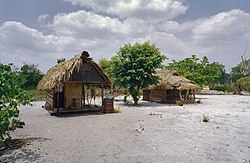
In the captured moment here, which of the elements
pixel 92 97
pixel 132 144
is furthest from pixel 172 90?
pixel 132 144

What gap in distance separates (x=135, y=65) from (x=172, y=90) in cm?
639

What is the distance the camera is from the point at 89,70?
44.2 feet

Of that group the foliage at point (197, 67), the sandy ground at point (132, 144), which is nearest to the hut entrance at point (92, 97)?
the sandy ground at point (132, 144)

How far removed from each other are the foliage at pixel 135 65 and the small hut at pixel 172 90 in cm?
309

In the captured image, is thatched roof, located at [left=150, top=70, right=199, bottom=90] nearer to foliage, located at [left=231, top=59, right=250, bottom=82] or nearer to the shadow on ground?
the shadow on ground

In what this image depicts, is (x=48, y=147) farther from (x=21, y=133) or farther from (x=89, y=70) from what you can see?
(x=89, y=70)

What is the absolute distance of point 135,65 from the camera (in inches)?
727

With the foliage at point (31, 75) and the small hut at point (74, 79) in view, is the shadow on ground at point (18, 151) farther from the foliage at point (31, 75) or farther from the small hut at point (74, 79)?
the foliage at point (31, 75)

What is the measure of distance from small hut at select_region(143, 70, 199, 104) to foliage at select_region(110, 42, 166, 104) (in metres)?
3.09

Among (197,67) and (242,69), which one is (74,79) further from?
(242,69)

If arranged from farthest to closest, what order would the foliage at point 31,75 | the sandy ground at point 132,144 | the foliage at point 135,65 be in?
the foliage at point 31,75 < the foliage at point 135,65 < the sandy ground at point 132,144

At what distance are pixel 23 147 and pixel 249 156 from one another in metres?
6.43

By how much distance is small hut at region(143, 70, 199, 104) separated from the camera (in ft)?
68.2

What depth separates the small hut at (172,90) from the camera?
20.8 m
